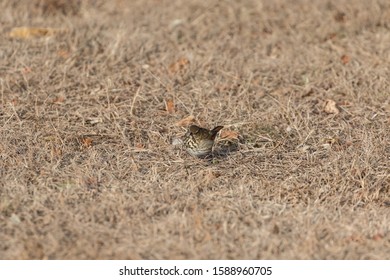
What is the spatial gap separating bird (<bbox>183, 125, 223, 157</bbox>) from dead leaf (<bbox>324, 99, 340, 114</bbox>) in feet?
4.71

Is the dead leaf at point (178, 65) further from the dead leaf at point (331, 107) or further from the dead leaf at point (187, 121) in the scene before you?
the dead leaf at point (331, 107)

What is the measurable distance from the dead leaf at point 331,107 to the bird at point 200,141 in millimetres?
1434

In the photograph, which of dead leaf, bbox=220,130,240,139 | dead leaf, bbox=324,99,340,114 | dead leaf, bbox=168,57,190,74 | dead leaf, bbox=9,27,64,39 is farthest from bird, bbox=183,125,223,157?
dead leaf, bbox=9,27,64,39

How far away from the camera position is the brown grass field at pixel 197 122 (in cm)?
480

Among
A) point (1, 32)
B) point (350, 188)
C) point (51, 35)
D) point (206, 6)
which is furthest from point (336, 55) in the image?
point (1, 32)

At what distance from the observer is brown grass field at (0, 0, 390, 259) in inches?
189

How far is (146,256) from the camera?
4590mm

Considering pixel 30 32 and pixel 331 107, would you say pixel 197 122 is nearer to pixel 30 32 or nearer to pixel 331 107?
pixel 331 107

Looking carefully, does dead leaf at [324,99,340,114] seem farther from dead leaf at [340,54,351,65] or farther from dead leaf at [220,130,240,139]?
dead leaf at [220,130,240,139]

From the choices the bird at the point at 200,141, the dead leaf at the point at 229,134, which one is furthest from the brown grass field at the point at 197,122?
the bird at the point at 200,141

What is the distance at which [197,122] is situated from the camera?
6449 millimetres

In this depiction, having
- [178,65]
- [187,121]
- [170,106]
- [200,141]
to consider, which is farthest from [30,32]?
[200,141]

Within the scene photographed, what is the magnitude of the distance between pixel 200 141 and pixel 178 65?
196cm

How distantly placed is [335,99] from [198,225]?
2601 millimetres
